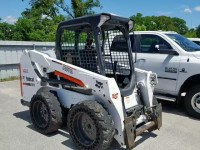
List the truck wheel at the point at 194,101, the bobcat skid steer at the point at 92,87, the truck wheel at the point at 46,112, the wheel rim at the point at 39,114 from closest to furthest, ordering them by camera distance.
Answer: the bobcat skid steer at the point at 92,87
the truck wheel at the point at 46,112
the wheel rim at the point at 39,114
the truck wheel at the point at 194,101

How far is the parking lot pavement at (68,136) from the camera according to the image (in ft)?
12.8

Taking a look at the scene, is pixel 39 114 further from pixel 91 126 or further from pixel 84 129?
pixel 91 126

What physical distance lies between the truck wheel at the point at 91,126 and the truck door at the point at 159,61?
284 centimetres

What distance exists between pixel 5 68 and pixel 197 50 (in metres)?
8.23

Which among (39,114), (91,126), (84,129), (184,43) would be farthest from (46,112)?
(184,43)

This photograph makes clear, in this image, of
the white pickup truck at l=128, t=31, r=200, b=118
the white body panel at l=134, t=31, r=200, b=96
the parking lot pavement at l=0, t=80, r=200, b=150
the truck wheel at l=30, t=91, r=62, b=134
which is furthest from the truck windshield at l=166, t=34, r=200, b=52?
the truck wheel at l=30, t=91, r=62, b=134

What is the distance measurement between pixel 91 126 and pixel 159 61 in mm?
3019

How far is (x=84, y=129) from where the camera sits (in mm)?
3816

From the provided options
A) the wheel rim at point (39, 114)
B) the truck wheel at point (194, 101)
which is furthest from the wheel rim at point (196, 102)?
the wheel rim at point (39, 114)

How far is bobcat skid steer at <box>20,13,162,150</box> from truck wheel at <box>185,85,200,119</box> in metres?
1.47

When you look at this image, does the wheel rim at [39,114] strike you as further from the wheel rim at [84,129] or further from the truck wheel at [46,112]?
the wheel rim at [84,129]

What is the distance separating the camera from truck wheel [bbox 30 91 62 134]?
4094 millimetres

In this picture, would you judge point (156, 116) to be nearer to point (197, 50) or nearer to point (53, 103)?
point (53, 103)

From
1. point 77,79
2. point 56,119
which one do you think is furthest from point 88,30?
point 56,119
